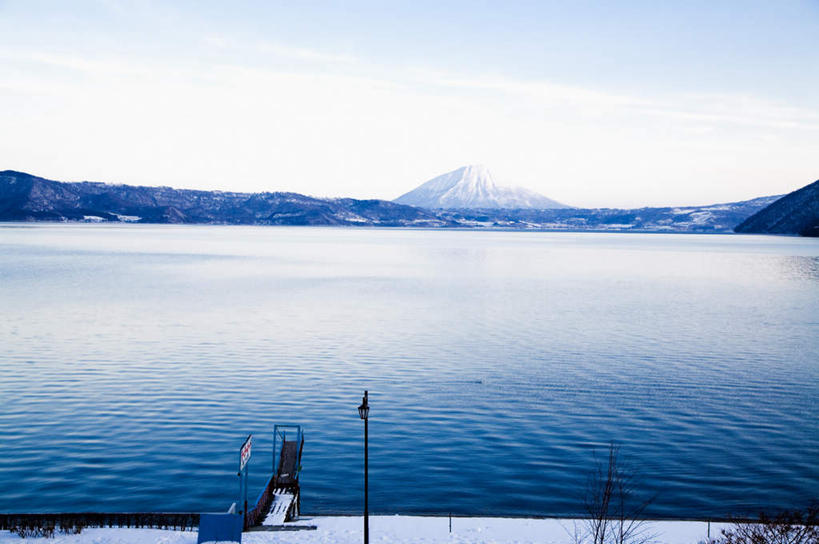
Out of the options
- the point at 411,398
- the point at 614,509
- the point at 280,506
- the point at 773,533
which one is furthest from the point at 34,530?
the point at 411,398

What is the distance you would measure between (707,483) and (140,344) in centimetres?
3895

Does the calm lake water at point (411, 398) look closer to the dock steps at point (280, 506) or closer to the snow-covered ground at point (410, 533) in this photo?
the dock steps at point (280, 506)

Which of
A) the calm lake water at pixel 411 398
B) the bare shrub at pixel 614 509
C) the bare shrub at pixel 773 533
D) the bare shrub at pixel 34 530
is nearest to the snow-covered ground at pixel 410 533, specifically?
the bare shrub at pixel 34 530

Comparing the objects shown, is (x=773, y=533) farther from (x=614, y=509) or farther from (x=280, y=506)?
(x=280, y=506)

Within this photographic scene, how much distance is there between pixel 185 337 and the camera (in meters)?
52.8

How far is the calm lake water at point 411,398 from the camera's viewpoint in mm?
24766

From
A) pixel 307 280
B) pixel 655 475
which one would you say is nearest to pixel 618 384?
pixel 655 475

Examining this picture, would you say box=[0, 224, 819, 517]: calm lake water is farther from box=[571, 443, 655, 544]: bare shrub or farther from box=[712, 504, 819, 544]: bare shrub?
box=[712, 504, 819, 544]: bare shrub

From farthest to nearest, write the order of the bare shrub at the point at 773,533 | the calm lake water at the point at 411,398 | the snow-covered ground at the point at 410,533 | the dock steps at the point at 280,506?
the calm lake water at the point at 411,398, the dock steps at the point at 280,506, the snow-covered ground at the point at 410,533, the bare shrub at the point at 773,533

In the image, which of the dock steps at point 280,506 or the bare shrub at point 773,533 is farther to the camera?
the dock steps at point 280,506

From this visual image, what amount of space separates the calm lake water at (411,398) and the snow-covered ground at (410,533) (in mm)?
2173

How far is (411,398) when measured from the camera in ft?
119

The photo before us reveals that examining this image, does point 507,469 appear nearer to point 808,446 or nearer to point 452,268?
point 808,446

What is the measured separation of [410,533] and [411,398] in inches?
631
